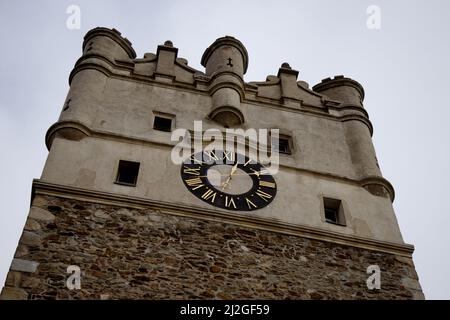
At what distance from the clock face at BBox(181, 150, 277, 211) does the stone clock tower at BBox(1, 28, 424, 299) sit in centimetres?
4

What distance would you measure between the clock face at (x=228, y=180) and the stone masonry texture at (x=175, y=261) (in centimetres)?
85

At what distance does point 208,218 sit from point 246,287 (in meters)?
1.79

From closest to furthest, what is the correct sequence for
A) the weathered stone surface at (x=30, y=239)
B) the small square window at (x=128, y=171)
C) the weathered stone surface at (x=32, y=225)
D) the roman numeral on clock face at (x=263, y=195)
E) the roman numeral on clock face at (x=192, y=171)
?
1. the weathered stone surface at (x=30, y=239)
2. the weathered stone surface at (x=32, y=225)
3. the small square window at (x=128, y=171)
4. the roman numeral on clock face at (x=263, y=195)
5. the roman numeral on clock face at (x=192, y=171)

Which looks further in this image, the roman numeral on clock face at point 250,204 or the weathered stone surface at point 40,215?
the roman numeral on clock face at point 250,204

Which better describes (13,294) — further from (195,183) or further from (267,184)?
(267,184)

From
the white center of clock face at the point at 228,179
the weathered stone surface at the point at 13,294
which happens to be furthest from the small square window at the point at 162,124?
the weathered stone surface at the point at 13,294

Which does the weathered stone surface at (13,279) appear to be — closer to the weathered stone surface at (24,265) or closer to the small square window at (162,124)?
the weathered stone surface at (24,265)

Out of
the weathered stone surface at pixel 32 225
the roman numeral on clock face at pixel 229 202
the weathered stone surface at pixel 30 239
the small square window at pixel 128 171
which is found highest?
the small square window at pixel 128 171

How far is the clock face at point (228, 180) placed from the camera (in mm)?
13344

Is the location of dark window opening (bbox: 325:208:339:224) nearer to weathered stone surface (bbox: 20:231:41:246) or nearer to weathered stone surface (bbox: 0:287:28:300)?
weathered stone surface (bbox: 20:231:41:246)

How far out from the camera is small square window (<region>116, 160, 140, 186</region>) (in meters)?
13.4

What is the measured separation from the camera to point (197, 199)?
43.1 ft

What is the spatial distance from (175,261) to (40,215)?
2.50 m

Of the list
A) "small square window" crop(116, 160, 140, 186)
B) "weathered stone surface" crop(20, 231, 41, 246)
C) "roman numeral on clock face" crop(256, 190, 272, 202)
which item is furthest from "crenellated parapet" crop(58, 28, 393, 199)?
"weathered stone surface" crop(20, 231, 41, 246)
